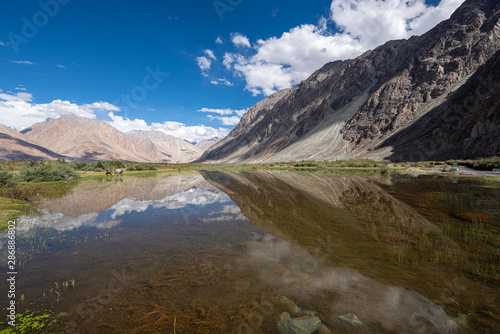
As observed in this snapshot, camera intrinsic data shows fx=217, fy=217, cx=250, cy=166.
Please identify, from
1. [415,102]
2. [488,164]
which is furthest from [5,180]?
[415,102]

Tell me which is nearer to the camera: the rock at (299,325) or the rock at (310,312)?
the rock at (299,325)

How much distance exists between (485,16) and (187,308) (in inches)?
6914

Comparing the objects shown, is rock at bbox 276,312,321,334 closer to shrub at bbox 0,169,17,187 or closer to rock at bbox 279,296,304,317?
rock at bbox 279,296,304,317

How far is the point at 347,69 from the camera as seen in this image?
161 meters

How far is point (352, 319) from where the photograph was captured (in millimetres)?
4367

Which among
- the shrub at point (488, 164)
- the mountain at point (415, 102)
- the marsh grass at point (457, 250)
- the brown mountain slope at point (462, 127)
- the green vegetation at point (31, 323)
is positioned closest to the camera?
the green vegetation at point (31, 323)

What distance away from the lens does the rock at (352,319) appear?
424 centimetres

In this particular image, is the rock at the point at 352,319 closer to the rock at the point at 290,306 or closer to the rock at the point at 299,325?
the rock at the point at 299,325

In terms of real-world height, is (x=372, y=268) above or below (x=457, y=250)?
above

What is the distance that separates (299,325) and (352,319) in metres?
Answer: 1.12

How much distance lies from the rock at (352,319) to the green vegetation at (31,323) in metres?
5.69

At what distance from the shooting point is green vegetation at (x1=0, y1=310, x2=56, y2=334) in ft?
13.2

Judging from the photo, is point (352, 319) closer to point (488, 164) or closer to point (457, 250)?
point (457, 250)

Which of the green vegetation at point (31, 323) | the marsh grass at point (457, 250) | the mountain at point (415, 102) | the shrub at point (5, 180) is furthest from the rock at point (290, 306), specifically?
the mountain at point (415, 102)
